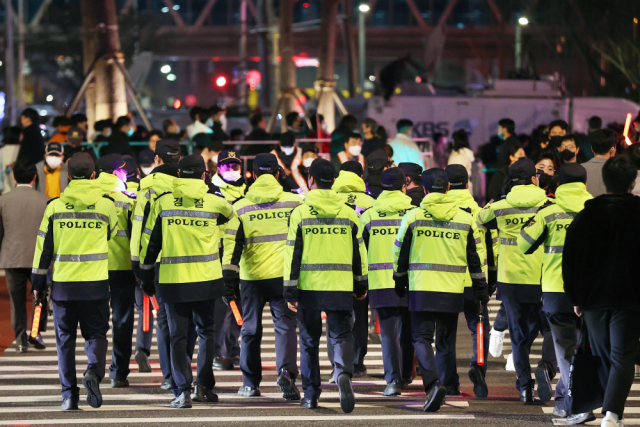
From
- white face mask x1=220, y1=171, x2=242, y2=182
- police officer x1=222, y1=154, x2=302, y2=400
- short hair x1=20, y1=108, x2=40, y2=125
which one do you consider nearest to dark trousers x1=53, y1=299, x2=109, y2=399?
police officer x1=222, y1=154, x2=302, y2=400

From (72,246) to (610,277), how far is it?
448cm

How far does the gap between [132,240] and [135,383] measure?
1536mm

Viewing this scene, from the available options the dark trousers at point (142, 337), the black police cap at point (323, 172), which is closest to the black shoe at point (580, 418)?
the black police cap at point (323, 172)

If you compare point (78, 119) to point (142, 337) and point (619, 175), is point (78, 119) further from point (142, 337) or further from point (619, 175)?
point (619, 175)

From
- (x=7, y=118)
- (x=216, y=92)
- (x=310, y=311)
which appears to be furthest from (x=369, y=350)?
(x=216, y=92)

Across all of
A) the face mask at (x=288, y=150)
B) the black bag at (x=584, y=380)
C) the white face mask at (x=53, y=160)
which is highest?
the face mask at (x=288, y=150)

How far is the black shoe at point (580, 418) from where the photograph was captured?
27.6ft

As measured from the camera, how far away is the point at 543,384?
9188 mm

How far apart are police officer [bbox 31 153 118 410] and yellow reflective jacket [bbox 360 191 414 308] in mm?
2453

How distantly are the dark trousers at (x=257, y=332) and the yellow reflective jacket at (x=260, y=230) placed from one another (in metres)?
0.24

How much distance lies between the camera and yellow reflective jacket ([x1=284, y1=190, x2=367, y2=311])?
8.99m

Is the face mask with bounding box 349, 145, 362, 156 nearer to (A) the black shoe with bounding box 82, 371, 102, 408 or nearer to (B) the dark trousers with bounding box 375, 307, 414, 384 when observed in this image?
(B) the dark trousers with bounding box 375, 307, 414, 384

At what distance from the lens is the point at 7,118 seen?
148 ft

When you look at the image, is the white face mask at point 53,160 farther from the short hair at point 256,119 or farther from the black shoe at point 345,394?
the black shoe at point 345,394
